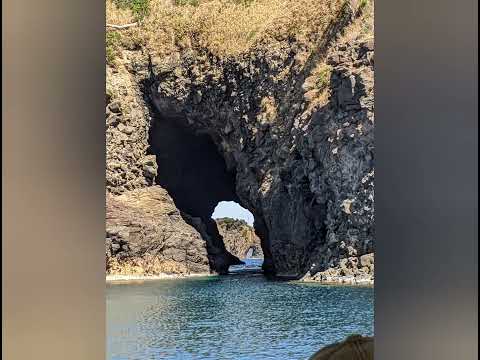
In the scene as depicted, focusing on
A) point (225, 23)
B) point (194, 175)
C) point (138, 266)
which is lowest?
point (138, 266)

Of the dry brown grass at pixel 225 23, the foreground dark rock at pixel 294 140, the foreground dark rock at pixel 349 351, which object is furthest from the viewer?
the dry brown grass at pixel 225 23

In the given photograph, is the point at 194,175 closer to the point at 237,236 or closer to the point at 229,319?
the point at 229,319

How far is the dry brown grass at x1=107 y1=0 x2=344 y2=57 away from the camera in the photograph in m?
21.0

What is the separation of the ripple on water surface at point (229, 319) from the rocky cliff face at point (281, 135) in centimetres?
139

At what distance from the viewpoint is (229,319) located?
53.6ft

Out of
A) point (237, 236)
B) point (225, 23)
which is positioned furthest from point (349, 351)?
point (237, 236)

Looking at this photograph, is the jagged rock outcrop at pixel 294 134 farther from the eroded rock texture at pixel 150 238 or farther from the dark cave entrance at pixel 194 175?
the eroded rock texture at pixel 150 238

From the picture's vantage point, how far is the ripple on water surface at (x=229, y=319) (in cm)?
1327

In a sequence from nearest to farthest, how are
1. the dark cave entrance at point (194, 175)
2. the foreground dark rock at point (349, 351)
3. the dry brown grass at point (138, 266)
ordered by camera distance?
the foreground dark rock at point (349, 351), the dry brown grass at point (138, 266), the dark cave entrance at point (194, 175)

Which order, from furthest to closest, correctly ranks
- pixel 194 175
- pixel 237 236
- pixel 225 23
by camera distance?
1. pixel 237 236
2. pixel 194 175
3. pixel 225 23

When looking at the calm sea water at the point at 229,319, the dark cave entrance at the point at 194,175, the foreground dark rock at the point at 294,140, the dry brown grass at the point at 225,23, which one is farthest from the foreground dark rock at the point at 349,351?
the dark cave entrance at the point at 194,175

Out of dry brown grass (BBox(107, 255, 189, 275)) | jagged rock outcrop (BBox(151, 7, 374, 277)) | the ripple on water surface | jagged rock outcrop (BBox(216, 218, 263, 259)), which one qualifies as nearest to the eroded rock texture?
dry brown grass (BBox(107, 255, 189, 275))

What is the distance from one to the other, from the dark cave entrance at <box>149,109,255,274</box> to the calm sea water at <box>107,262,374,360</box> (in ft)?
8.42

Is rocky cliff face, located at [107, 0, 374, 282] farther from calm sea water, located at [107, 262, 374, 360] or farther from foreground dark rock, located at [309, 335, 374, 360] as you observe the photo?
foreground dark rock, located at [309, 335, 374, 360]
